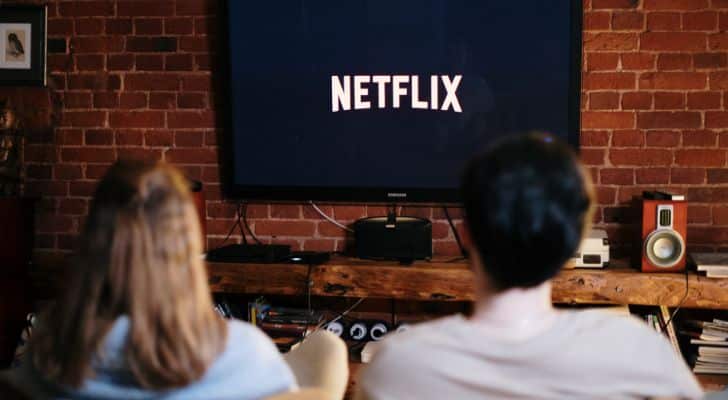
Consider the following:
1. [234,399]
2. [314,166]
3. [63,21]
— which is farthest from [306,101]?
[234,399]

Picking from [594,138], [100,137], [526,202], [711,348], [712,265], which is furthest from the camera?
[100,137]

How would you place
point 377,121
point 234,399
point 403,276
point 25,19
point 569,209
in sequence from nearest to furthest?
point 569,209 → point 234,399 → point 403,276 → point 377,121 → point 25,19

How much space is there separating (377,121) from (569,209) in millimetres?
2472

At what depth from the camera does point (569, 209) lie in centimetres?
127

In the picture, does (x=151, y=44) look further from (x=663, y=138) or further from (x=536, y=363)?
(x=536, y=363)

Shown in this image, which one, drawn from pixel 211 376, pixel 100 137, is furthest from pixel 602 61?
pixel 211 376

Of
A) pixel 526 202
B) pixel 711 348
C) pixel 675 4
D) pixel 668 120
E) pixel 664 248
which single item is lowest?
pixel 711 348

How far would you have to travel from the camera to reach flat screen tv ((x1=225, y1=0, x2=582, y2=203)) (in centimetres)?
358

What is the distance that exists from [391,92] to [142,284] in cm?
243

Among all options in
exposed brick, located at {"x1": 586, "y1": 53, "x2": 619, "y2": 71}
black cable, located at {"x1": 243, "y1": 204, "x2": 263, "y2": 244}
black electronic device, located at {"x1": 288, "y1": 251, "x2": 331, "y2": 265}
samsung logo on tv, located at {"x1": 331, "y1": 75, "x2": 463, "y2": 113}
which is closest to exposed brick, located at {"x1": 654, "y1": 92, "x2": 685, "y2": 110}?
exposed brick, located at {"x1": 586, "y1": 53, "x2": 619, "y2": 71}

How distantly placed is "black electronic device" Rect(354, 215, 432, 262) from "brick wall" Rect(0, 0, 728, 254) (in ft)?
0.76

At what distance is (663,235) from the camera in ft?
11.0

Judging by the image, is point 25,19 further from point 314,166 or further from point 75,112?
point 314,166

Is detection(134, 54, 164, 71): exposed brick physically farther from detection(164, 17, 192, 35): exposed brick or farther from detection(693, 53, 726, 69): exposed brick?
detection(693, 53, 726, 69): exposed brick
